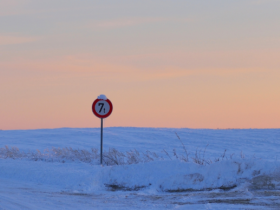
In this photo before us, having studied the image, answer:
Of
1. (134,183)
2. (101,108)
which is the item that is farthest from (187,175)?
(101,108)

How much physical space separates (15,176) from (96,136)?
15169 mm

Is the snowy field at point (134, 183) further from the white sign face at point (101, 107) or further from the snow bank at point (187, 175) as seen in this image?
the white sign face at point (101, 107)

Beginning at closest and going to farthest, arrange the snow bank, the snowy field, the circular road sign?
the snowy field < the snow bank < the circular road sign

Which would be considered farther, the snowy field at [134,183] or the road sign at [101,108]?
the road sign at [101,108]

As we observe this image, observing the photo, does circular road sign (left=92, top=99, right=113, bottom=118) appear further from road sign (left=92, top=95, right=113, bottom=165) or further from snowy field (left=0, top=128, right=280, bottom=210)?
snowy field (left=0, top=128, right=280, bottom=210)

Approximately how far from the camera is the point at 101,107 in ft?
48.6

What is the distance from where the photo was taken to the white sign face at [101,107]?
1480 centimetres

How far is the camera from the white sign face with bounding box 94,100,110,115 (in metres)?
14.8

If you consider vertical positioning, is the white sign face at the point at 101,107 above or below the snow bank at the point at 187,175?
above

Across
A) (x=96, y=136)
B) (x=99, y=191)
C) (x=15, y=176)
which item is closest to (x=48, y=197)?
(x=99, y=191)

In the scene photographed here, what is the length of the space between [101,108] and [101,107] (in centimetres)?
3

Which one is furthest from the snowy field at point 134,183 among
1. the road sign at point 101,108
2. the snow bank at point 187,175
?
the road sign at point 101,108

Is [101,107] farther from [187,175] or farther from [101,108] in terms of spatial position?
[187,175]

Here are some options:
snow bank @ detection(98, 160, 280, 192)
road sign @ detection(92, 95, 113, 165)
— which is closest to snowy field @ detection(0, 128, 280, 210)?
snow bank @ detection(98, 160, 280, 192)
